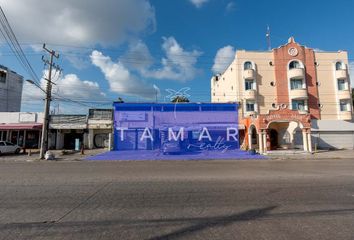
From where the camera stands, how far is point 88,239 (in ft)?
14.5

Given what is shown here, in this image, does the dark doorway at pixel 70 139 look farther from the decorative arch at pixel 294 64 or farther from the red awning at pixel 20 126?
the decorative arch at pixel 294 64

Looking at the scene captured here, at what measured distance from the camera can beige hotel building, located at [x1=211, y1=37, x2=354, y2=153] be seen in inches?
1362

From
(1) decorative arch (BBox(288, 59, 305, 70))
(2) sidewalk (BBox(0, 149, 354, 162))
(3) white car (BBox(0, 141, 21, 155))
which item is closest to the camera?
(2) sidewalk (BBox(0, 149, 354, 162))

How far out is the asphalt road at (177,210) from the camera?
15.5 ft

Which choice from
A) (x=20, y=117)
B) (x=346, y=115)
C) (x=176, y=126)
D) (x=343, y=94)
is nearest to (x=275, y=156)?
(x=176, y=126)

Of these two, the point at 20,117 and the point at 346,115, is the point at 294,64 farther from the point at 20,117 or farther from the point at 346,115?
the point at 20,117

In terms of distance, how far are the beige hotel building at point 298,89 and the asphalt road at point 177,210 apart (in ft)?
88.4

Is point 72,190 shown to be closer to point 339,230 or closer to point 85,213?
point 85,213

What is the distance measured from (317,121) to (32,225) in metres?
37.3

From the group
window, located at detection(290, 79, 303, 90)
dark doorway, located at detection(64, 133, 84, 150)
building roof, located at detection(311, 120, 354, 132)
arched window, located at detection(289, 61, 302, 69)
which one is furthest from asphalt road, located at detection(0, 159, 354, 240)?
arched window, located at detection(289, 61, 302, 69)

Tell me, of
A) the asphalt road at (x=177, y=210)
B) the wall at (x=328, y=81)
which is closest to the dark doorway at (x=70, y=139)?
the asphalt road at (x=177, y=210)

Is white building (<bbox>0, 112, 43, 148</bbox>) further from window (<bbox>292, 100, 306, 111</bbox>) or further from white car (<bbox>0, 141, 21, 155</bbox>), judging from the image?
window (<bbox>292, 100, 306, 111</bbox>)

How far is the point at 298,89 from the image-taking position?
119 ft

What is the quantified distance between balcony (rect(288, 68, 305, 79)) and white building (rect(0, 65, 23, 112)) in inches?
1922
